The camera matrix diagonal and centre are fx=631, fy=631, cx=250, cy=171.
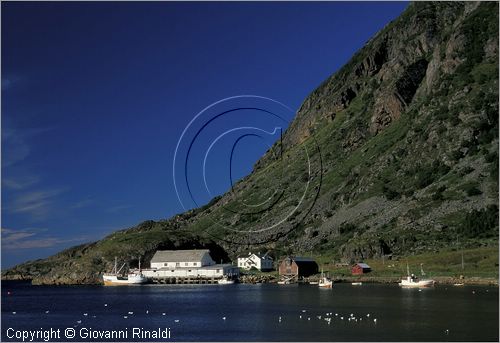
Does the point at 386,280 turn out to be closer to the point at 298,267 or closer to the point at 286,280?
the point at 286,280

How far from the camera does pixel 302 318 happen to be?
75438 millimetres

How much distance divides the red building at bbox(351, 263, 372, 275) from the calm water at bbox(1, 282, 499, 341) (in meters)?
42.2

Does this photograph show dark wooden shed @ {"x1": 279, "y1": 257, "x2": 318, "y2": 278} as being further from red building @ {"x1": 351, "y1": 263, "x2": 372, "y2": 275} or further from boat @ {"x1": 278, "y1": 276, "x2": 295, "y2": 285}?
red building @ {"x1": 351, "y1": 263, "x2": 372, "y2": 275}

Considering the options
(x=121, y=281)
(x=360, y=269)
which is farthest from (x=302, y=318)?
(x=121, y=281)

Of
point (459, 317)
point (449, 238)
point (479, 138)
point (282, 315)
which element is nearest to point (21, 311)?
point (282, 315)

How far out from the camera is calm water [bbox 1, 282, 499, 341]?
61250 mm

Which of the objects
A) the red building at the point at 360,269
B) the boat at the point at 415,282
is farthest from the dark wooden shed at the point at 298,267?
the boat at the point at 415,282

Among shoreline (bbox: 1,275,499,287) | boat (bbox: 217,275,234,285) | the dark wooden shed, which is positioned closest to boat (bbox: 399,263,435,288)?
shoreline (bbox: 1,275,499,287)

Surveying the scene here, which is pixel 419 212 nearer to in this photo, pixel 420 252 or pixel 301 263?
pixel 420 252

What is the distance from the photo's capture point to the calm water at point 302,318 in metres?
61.2

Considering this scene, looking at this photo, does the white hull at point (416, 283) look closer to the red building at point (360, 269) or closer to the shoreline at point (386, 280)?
the shoreline at point (386, 280)

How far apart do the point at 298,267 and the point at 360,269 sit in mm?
23130

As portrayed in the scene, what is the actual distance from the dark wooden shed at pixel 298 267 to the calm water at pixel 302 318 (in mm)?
62690

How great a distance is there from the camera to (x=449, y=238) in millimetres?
157375
